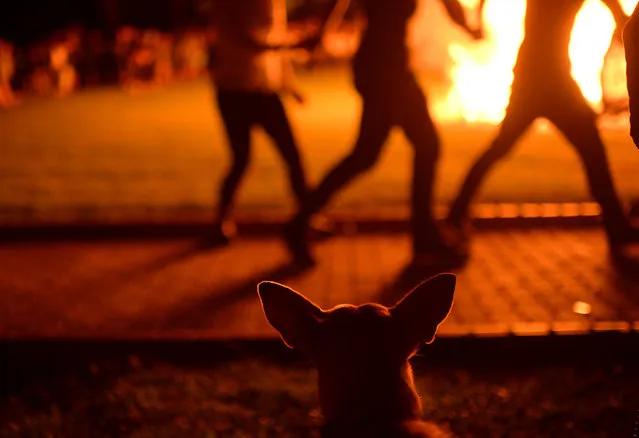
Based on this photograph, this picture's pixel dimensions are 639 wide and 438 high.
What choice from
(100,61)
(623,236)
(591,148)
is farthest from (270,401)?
(100,61)

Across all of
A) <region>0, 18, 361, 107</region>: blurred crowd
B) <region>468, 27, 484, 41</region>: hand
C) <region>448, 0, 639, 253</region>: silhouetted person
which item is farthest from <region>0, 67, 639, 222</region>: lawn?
<region>0, 18, 361, 107</region>: blurred crowd

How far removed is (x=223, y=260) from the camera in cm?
695

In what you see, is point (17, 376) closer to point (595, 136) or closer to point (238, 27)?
point (238, 27)

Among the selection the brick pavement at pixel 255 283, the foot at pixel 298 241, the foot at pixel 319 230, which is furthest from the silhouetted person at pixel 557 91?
the foot at pixel 319 230

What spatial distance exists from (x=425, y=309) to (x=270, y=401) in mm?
2023

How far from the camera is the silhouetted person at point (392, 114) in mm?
5762

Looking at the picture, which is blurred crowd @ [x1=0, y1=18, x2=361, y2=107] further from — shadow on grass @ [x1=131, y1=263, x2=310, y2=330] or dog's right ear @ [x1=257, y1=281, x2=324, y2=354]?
dog's right ear @ [x1=257, y1=281, x2=324, y2=354]

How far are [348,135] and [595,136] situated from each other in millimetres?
8119

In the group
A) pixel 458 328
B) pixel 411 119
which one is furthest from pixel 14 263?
pixel 458 328

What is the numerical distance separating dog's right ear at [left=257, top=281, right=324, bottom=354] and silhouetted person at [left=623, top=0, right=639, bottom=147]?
1.08 metres

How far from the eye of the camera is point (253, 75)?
6.39 meters

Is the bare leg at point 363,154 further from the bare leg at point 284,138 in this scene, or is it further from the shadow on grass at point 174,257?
the shadow on grass at point 174,257

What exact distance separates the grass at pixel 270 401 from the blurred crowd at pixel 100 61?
18.1 meters

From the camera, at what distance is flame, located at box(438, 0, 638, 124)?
1226 cm
